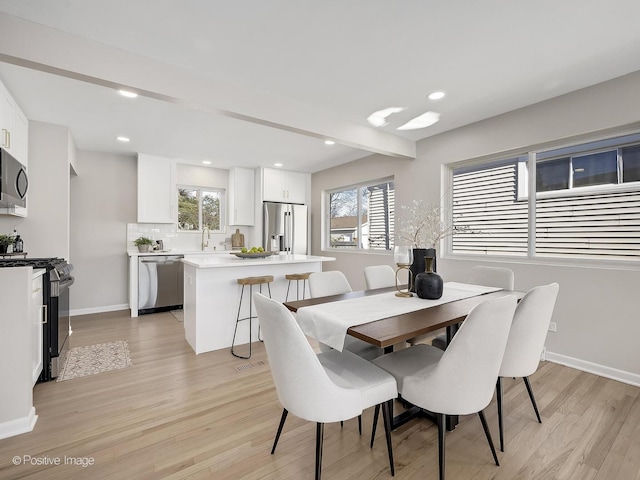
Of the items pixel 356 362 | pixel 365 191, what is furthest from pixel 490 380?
pixel 365 191

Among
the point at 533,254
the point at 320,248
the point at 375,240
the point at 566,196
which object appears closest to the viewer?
the point at 566,196

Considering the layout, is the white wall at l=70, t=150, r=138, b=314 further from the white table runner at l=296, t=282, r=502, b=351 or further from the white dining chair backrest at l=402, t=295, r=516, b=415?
the white dining chair backrest at l=402, t=295, r=516, b=415

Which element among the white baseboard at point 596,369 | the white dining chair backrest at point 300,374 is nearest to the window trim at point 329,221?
the white baseboard at point 596,369

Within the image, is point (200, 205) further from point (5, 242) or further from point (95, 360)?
point (95, 360)

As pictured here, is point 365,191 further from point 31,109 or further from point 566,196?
point 31,109

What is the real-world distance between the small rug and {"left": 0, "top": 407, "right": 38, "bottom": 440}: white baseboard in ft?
2.32

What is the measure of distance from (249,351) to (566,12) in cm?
361

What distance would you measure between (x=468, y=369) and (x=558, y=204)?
8.24 feet

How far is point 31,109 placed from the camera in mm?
3102

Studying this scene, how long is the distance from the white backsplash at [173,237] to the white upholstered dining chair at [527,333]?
4.98 meters

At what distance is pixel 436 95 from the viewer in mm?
2811

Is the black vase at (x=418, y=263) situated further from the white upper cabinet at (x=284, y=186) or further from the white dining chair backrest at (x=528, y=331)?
the white upper cabinet at (x=284, y=186)

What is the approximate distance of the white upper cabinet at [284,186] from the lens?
222 inches

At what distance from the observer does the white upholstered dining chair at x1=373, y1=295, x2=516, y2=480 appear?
4.30 feet
